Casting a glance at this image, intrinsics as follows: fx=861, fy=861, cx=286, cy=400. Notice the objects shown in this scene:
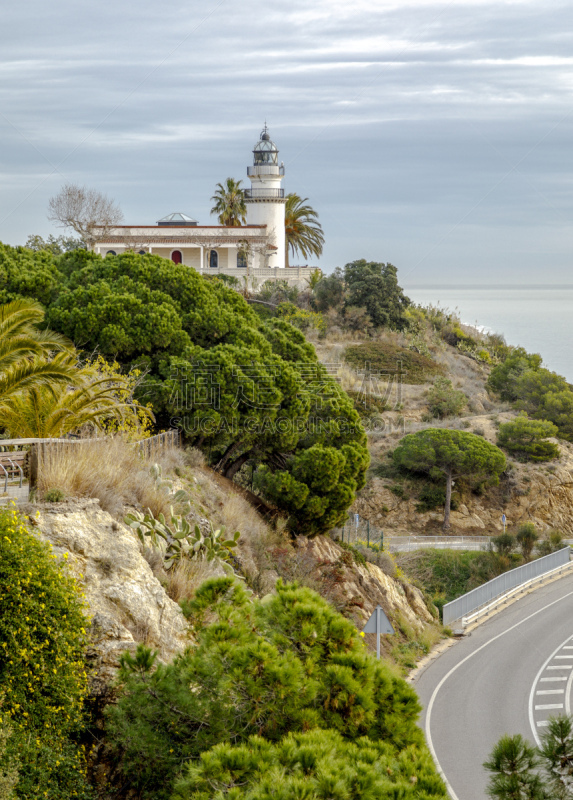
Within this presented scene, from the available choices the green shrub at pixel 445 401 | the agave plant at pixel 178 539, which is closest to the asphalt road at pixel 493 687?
the agave plant at pixel 178 539

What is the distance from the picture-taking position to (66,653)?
8023 millimetres

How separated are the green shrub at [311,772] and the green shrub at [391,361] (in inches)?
1751

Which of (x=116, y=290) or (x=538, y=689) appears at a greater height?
(x=116, y=290)

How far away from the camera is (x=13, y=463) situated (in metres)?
11.2

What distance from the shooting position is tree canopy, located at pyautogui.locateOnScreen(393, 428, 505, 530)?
4128 centimetres

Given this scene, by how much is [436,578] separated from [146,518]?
78.9ft

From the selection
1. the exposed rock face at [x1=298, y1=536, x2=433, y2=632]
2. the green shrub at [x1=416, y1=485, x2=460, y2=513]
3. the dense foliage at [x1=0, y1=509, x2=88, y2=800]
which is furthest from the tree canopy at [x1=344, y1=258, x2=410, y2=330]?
the dense foliage at [x1=0, y1=509, x2=88, y2=800]

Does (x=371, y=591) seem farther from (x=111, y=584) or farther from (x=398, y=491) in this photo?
(x=398, y=491)

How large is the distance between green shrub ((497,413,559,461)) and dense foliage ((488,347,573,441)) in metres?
2.96

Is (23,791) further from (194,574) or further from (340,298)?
(340,298)

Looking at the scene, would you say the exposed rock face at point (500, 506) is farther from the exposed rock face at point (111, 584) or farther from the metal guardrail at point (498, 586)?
the exposed rock face at point (111, 584)

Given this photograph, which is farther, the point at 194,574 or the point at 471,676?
the point at 471,676

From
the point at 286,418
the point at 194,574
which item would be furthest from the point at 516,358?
the point at 194,574

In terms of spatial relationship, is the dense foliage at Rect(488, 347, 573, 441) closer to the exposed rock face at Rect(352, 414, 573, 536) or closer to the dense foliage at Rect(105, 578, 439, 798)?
the exposed rock face at Rect(352, 414, 573, 536)
